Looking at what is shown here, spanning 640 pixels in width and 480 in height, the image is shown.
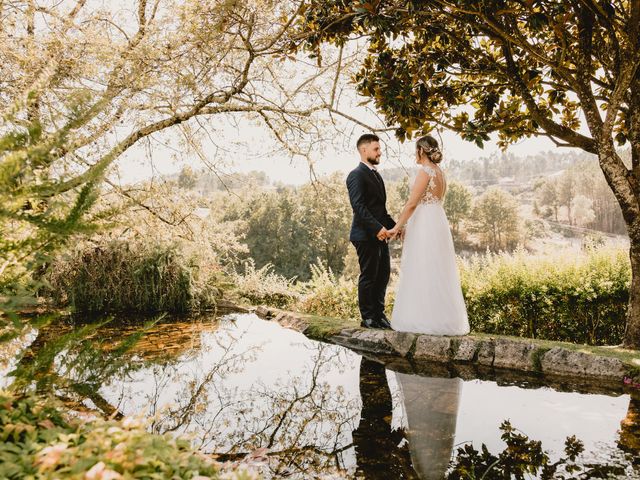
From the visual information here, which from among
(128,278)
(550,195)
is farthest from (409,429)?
(550,195)

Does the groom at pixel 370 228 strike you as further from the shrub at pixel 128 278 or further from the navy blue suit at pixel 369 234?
the shrub at pixel 128 278

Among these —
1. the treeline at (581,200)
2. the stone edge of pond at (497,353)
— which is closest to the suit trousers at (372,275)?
the stone edge of pond at (497,353)

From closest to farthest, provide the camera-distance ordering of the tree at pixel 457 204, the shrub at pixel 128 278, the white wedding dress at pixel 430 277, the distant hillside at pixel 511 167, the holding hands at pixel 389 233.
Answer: the white wedding dress at pixel 430 277
the holding hands at pixel 389 233
the shrub at pixel 128 278
the tree at pixel 457 204
the distant hillside at pixel 511 167

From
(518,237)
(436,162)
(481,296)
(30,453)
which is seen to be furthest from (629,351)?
(518,237)

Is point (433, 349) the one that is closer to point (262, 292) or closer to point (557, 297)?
point (557, 297)

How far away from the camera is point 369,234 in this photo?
19.7 feet

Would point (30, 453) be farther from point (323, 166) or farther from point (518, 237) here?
point (518, 237)

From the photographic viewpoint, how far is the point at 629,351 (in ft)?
15.7

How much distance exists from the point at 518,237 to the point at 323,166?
82.0 m

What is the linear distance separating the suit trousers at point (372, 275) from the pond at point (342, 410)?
1.06 meters

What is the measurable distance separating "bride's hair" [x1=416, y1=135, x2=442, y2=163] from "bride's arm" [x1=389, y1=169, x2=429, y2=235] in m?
0.22

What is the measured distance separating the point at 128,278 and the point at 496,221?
276ft

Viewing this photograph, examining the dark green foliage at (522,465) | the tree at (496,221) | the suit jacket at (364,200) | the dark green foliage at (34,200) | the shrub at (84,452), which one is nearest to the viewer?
the shrub at (84,452)

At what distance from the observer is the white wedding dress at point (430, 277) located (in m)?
5.48
